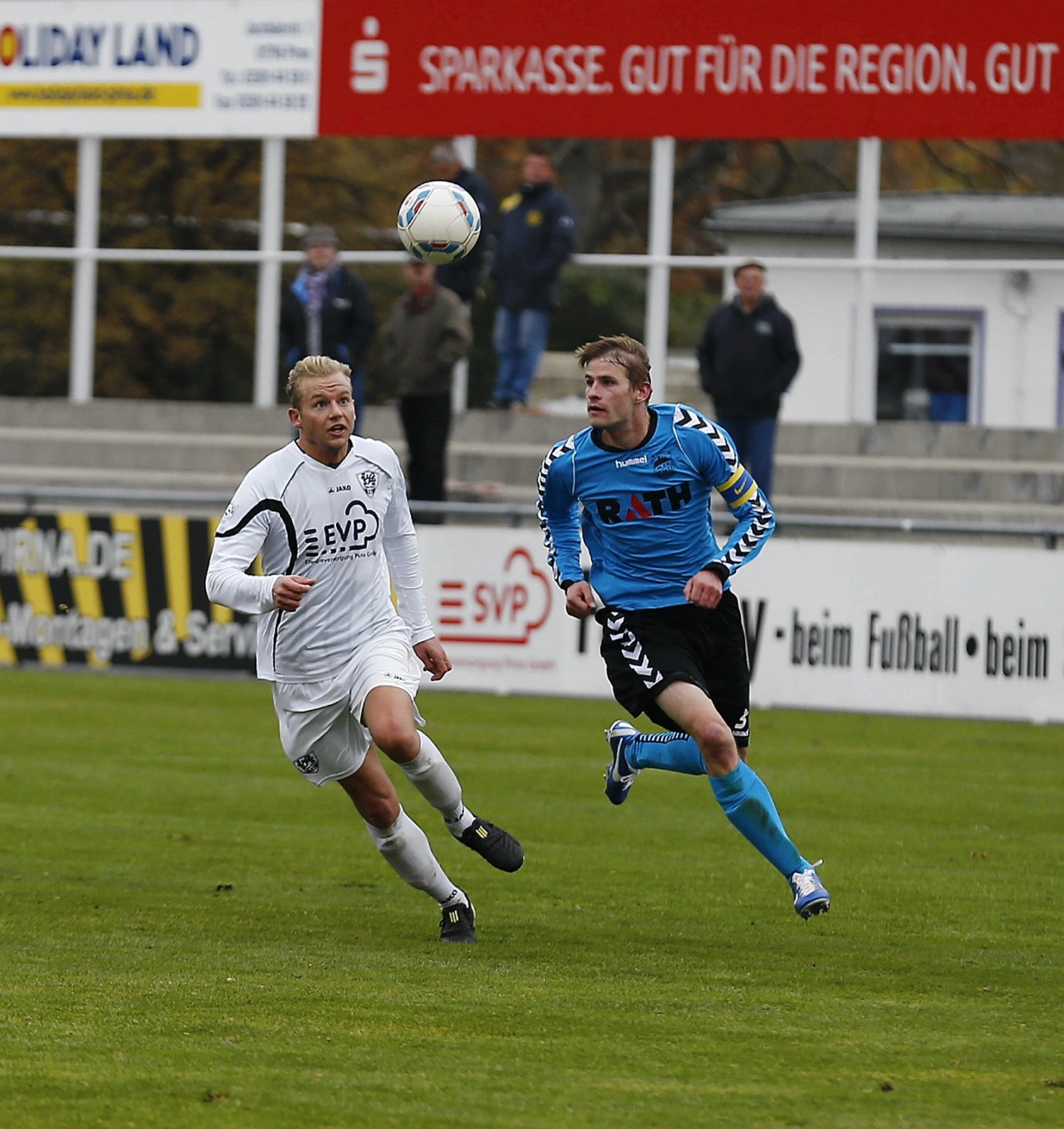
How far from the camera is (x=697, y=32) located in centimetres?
1967

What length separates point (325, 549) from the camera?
7.72 m

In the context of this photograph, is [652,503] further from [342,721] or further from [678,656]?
[342,721]

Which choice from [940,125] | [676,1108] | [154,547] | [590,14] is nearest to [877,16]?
[940,125]

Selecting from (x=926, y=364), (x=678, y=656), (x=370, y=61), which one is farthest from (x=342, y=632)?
(x=926, y=364)

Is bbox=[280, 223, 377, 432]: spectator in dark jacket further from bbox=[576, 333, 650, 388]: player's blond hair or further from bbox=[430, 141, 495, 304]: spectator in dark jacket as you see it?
bbox=[576, 333, 650, 388]: player's blond hair

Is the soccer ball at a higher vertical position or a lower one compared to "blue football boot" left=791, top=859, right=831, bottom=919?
higher

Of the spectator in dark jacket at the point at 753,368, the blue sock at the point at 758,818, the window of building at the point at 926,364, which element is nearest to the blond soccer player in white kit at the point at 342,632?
the blue sock at the point at 758,818

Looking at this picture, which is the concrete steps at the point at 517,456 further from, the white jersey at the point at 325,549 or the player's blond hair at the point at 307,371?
the player's blond hair at the point at 307,371

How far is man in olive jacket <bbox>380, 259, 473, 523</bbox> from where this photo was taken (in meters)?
16.5

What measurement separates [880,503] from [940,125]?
145 inches

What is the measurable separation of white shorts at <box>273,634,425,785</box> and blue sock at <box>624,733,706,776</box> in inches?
49.0

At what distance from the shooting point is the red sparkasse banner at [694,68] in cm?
1903

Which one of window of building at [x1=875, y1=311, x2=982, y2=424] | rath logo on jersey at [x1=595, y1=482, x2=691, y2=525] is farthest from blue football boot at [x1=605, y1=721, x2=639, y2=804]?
window of building at [x1=875, y1=311, x2=982, y2=424]

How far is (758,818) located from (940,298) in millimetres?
17904
